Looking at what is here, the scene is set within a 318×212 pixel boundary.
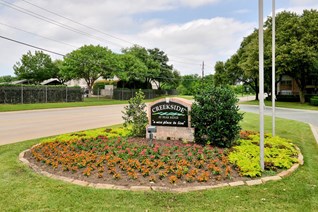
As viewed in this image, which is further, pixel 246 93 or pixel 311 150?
pixel 246 93

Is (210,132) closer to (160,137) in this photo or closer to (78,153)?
(160,137)

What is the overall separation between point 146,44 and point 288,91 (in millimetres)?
25223

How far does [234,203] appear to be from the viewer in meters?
3.50

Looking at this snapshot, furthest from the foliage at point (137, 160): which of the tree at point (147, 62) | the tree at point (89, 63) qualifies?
the tree at point (147, 62)

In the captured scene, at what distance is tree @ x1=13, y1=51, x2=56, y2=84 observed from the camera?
51938mm

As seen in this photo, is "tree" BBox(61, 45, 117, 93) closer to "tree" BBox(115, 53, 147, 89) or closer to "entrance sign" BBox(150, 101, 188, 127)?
"tree" BBox(115, 53, 147, 89)

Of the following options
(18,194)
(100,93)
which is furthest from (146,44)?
(18,194)

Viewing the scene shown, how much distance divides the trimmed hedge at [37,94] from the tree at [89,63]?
18.8 feet

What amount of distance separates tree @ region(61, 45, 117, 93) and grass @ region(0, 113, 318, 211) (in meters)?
31.9

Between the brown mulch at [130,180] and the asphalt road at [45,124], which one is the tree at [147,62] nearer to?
the asphalt road at [45,124]

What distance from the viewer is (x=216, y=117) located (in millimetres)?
6289

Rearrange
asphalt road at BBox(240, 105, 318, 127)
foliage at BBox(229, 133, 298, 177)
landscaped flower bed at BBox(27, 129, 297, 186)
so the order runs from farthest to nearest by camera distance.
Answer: asphalt road at BBox(240, 105, 318, 127) < foliage at BBox(229, 133, 298, 177) < landscaped flower bed at BBox(27, 129, 297, 186)

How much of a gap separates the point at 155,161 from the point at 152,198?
1359 mm

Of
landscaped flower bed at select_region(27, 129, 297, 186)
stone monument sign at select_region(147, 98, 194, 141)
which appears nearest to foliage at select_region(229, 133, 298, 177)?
landscaped flower bed at select_region(27, 129, 297, 186)
